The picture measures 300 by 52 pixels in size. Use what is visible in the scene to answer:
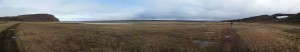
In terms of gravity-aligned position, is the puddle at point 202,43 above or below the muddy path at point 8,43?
below

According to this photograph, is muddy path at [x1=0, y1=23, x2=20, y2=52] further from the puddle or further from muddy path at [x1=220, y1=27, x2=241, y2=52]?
muddy path at [x1=220, y1=27, x2=241, y2=52]

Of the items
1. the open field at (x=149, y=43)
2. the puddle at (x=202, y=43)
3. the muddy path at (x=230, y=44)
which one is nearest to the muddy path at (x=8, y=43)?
the open field at (x=149, y=43)

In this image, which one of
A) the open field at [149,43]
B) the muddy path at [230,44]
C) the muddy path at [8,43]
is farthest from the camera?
the open field at [149,43]

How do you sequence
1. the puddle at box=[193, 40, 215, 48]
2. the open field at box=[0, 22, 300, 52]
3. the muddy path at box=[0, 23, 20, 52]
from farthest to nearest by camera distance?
the puddle at box=[193, 40, 215, 48] → the open field at box=[0, 22, 300, 52] → the muddy path at box=[0, 23, 20, 52]

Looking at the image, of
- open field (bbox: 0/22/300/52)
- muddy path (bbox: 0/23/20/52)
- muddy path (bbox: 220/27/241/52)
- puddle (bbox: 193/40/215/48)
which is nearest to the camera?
muddy path (bbox: 0/23/20/52)

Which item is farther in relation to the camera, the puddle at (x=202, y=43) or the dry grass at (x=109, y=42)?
the puddle at (x=202, y=43)

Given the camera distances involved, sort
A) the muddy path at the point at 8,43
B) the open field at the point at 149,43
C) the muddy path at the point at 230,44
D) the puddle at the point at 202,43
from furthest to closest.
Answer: the puddle at the point at 202,43 → the open field at the point at 149,43 → the muddy path at the point at 230,44 → the muddy path at the point at 8,43

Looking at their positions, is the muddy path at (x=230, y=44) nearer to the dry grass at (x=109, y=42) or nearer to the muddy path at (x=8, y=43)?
the dry grass at (x=109, y=42)

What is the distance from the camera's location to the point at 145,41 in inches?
2055

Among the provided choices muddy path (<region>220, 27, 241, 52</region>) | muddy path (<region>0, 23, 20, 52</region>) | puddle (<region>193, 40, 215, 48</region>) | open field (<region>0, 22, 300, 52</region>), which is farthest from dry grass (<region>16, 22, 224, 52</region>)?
muddy path (<region>220, 27, 241, 52</region>)

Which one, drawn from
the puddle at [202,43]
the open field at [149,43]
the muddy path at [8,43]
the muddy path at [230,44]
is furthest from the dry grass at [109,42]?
the muddy path at [230,44]

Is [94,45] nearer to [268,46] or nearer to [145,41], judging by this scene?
[145,41]

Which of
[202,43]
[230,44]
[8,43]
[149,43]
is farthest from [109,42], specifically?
[230,44]

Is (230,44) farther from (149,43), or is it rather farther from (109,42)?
(109,42)
